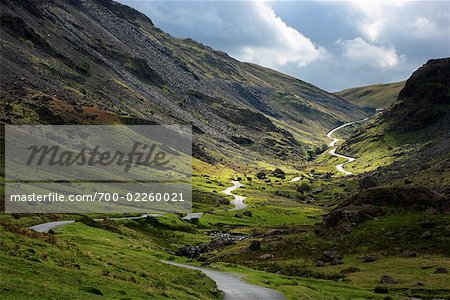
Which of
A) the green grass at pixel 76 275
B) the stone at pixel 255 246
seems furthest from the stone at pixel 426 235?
the green grass at pixel 76 275

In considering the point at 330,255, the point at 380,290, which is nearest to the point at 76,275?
the point at 380,290

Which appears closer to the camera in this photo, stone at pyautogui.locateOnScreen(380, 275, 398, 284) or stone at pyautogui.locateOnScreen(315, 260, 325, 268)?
stone at pyautogui.locateOnScreen(380, 275, 398, 284)

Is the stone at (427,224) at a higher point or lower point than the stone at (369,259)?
higher

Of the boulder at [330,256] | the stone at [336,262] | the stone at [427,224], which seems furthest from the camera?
the stone at [427,224]

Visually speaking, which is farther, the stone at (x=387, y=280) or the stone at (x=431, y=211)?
the stone at (x=431, y=211)

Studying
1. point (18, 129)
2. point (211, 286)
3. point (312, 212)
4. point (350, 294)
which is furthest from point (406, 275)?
point (18, 129)

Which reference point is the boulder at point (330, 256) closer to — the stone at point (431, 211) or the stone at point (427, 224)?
the stone at point (427, 224)

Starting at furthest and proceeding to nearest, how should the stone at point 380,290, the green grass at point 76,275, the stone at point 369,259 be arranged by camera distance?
1. the stone at point 369,259
2. the stone at point 380,290
3. the green grass at point 76,275

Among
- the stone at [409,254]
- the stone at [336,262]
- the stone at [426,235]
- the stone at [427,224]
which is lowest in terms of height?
the stone at [336,262]

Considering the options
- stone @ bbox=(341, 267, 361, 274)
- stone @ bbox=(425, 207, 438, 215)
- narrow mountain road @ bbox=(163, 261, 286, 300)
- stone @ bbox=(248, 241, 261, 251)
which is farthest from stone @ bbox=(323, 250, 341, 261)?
narrow mountain road @ bbox=(163, 261, 286, 300)

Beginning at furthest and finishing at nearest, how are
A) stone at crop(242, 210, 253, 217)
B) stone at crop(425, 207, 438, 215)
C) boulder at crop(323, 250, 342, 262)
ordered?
stone at crop(242, 210, 253, 217) → stone at crop(425, 207, 438, 215) → boulder at crop(323, 250, 342, 262)

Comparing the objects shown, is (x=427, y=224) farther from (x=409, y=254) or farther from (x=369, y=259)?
(x=369, y=259)

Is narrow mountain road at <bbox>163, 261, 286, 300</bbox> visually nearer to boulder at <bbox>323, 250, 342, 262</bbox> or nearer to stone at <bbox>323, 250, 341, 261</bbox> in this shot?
boulder at <bbox>323, 250, 342, 262</bbox>

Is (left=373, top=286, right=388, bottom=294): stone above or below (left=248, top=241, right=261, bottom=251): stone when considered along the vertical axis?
above
